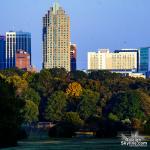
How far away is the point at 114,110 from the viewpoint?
146m

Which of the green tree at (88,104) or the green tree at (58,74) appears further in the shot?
the green tree at (58,74)

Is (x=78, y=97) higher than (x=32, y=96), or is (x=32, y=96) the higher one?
(x=32, y=96)

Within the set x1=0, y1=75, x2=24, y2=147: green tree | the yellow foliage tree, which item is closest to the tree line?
the yellow foliage tree

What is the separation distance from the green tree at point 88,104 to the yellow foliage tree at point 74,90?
3.93 feet

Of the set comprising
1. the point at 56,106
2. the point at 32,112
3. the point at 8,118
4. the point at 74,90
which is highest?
the point at 74,90

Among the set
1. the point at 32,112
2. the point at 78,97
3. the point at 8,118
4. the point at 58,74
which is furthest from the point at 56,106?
the point at 8,118

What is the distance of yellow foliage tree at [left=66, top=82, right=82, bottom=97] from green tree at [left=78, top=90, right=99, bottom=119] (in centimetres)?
120

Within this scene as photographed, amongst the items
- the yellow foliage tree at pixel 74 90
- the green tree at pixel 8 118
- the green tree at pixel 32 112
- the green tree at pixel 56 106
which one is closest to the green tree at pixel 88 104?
the yellow foliage tree at pixel 74 90

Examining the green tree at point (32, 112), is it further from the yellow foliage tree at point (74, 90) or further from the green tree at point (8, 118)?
the green tree at point (8, 118)

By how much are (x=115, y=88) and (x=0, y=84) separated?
349 ft

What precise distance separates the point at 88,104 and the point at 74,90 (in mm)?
7279

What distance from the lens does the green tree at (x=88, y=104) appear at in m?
146

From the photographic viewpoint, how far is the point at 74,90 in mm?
157125

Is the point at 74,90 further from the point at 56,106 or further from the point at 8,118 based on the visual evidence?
the point at 8,118
